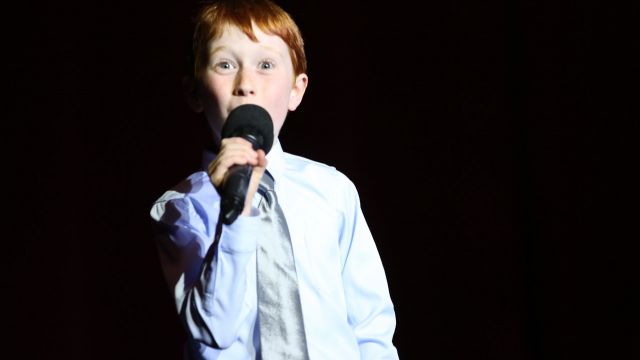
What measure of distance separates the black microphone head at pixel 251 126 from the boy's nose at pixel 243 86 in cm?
12

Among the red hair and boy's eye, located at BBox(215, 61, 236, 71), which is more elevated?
the red hair

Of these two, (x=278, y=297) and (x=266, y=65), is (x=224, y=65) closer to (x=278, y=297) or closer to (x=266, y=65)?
(x=266, y=65)

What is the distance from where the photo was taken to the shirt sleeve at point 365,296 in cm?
118

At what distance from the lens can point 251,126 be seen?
3.10ft

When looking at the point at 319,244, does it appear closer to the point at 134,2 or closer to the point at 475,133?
the point at 475,133

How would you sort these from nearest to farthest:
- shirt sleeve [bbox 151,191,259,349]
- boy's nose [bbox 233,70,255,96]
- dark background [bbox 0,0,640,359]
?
1. shirt sleeve [bbox 151,191,259,349]
2. boy's nose [bbox 233,70,255,96]
3. dark background [bbox 0,0,640,359]

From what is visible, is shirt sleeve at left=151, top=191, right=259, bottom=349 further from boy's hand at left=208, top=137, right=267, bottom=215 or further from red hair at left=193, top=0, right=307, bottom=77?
red hair at left=193, top=0, right=307, bottom=77

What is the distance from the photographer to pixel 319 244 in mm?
1153

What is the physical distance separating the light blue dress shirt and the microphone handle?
10cm

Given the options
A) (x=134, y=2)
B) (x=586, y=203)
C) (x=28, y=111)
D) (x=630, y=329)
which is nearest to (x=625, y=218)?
(x=586, y=203)

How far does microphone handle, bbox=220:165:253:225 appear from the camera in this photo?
848mm

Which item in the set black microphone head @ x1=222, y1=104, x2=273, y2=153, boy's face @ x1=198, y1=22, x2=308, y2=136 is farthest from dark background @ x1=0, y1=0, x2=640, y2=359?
black microphone head @ x1=222, y1=104, x2=273, y2=153

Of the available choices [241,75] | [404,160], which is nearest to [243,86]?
[241,75]

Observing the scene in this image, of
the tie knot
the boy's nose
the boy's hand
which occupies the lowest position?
the tie knot
